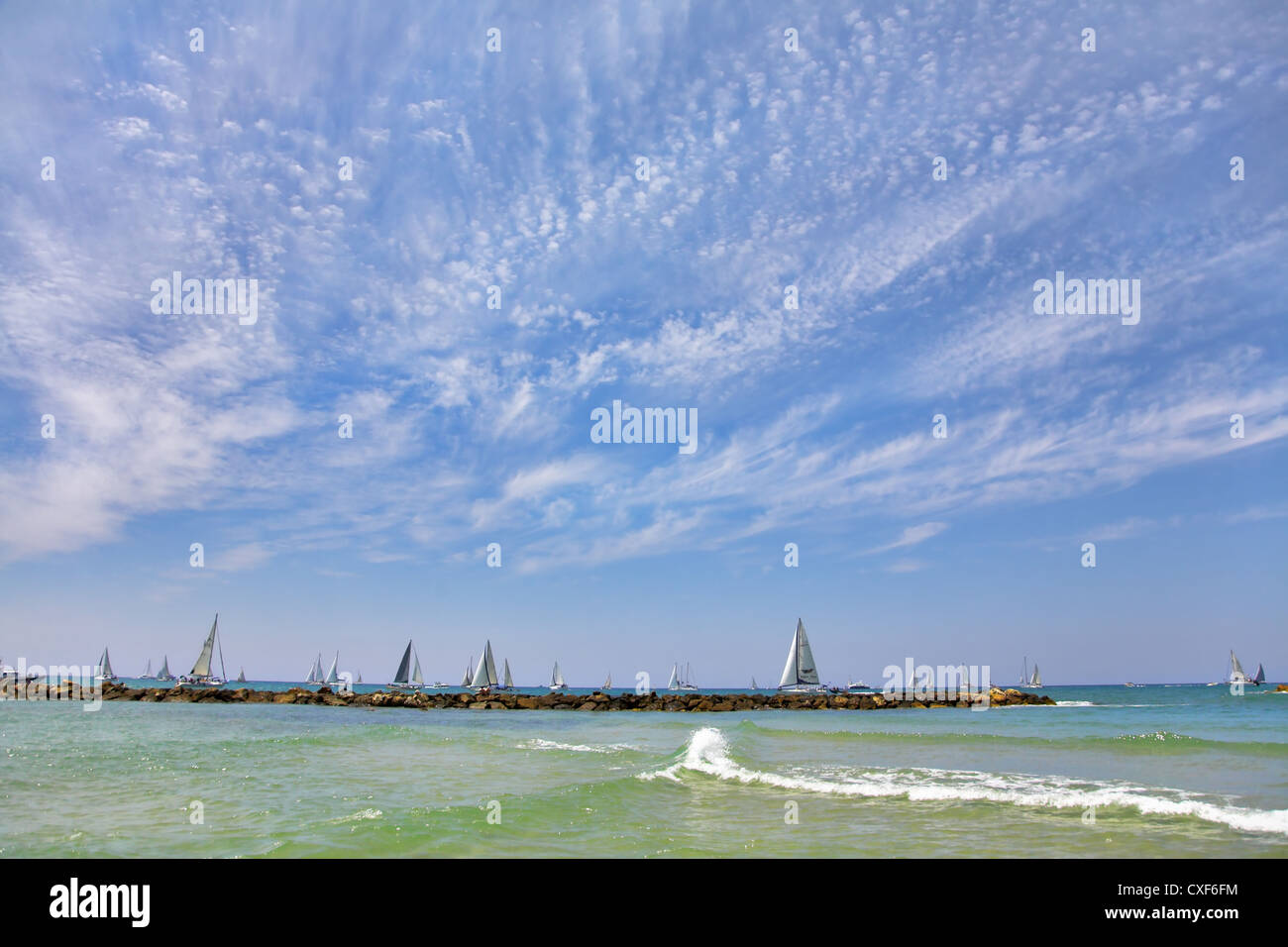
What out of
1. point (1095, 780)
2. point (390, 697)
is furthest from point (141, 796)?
point (390, 697)

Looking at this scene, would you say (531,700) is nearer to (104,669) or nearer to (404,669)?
(404,669)

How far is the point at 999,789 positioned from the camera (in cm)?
1775

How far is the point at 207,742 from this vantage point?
97.0 feet

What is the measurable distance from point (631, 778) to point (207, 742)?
20490 millimetres

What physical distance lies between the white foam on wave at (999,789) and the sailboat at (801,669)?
7532 cm

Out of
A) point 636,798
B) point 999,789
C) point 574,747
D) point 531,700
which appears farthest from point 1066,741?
point 531,700

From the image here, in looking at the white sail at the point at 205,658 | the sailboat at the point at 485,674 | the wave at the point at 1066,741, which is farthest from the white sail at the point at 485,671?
the wave at the point at 1066,741

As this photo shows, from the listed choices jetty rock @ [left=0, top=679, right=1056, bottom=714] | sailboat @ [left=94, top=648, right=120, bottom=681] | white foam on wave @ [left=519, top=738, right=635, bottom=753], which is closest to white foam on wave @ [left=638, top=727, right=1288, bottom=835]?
white foam on wave @ [left=519, top=738, right=635, bottom=753]

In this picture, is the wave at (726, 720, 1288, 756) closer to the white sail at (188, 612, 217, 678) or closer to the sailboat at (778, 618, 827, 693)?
the sailboat at (778, 618, 827, 693)

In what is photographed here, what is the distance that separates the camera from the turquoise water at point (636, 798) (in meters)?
11.8

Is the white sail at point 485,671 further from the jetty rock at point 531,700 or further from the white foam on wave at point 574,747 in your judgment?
the white foam on wave at point 574,747
